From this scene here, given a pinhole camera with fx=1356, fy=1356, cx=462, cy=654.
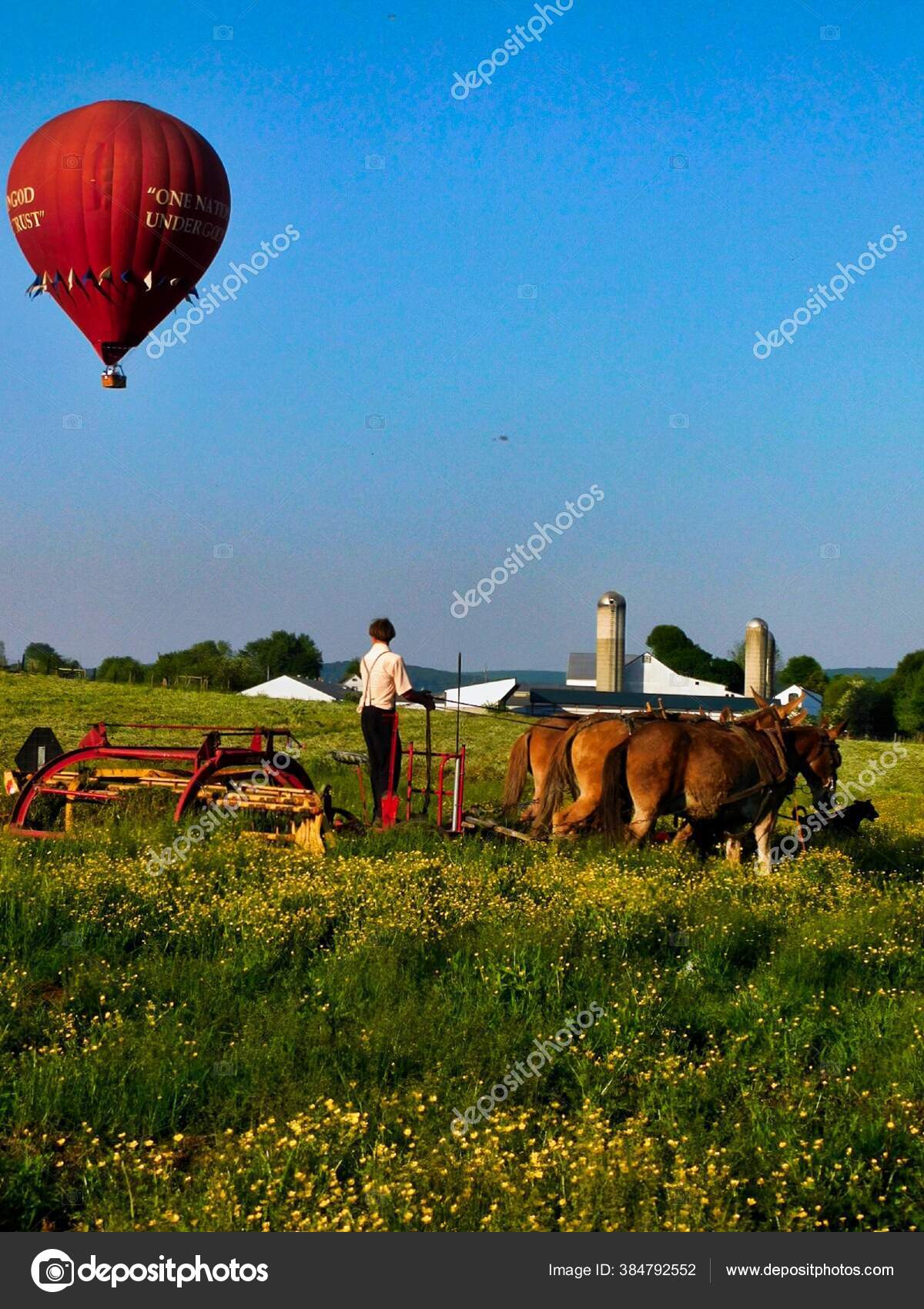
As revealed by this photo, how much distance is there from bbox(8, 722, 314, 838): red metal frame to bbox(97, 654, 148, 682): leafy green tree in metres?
43.5

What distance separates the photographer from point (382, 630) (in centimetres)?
1325

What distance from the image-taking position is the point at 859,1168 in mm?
6305

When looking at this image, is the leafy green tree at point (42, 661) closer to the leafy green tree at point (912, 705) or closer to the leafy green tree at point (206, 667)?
the leafy green tree at point (206, 667)

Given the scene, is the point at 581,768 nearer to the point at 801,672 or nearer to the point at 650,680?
the point at 650,680

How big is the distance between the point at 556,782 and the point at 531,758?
1.18 m

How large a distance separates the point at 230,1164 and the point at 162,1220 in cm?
56

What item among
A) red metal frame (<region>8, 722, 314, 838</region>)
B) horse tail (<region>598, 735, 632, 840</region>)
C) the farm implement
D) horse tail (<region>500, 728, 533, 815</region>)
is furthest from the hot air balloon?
horse tail (<region>598, 735, 632, 840</region>)

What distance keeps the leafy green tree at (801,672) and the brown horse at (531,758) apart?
9213 centimetres

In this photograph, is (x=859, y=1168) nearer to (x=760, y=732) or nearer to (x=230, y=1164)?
(x=230, y=1164)

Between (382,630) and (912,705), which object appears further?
(912,705)

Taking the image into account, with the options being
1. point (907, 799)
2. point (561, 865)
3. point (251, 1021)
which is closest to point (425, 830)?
point (561, 865)

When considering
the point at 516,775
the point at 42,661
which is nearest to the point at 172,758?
the point at 516,775

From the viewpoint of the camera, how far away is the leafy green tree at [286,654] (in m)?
94.1

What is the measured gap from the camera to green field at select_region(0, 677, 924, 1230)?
239 inches
